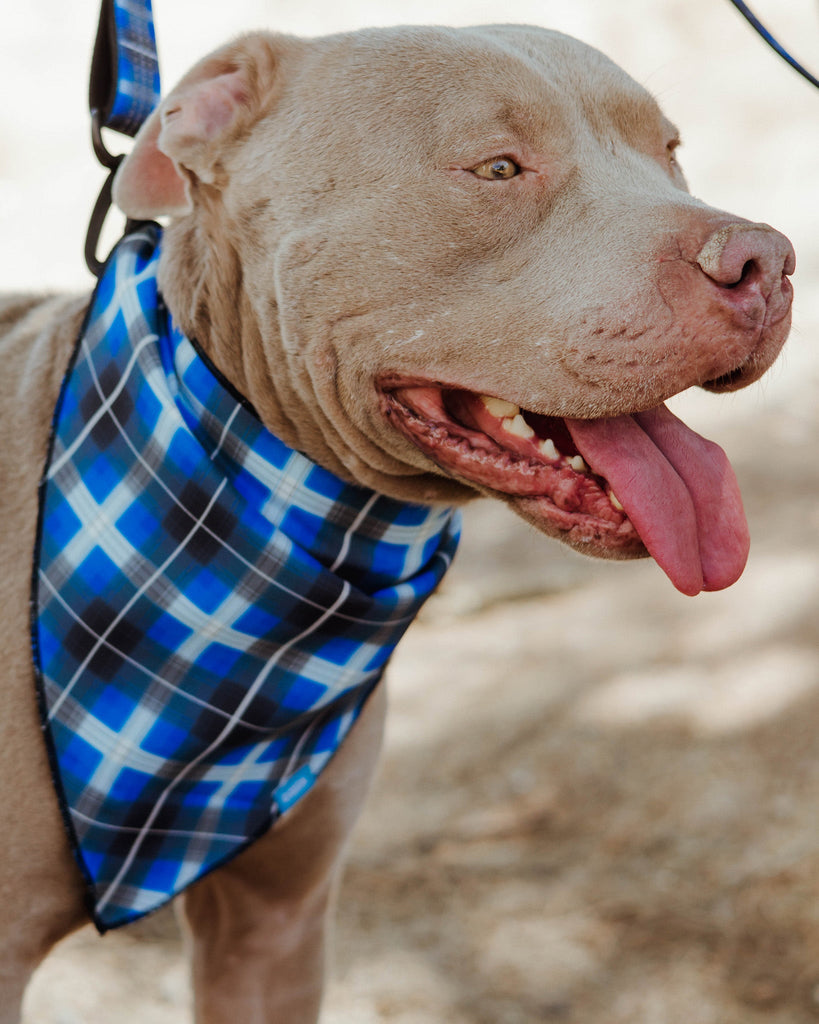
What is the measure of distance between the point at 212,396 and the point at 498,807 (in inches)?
99.1

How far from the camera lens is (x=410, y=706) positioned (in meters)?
5.03

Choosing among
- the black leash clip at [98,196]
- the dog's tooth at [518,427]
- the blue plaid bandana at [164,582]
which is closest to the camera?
the dog's tooth at [518,427]

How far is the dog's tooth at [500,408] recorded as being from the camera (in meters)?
2.06

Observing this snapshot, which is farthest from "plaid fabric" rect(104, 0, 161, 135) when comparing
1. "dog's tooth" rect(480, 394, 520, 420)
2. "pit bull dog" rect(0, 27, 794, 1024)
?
"dog's tooth" rect(480, 394, 520, 420)

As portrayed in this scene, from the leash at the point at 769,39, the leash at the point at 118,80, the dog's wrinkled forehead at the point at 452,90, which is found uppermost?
the leash at the point at 769,39

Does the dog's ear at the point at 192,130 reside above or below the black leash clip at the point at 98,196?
above

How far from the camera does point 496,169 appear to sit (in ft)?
6.59

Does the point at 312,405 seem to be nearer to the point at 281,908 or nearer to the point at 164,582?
the point at 164,582

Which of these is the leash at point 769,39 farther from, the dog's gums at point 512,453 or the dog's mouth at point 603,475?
the dog's gums at point 512,453

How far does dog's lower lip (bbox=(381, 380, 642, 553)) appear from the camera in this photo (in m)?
1.95

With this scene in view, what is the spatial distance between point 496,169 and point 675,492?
64 cm

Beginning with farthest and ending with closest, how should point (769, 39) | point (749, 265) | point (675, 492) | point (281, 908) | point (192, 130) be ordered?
point (281, 908) → point (769, 39) → point (192, 130) → point (675, 492) → point (749, 265)

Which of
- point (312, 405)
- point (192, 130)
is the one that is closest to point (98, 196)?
point (192, 130)

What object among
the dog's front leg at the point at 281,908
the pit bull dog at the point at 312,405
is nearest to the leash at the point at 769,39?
the pit bull dog at the point at 312,405
